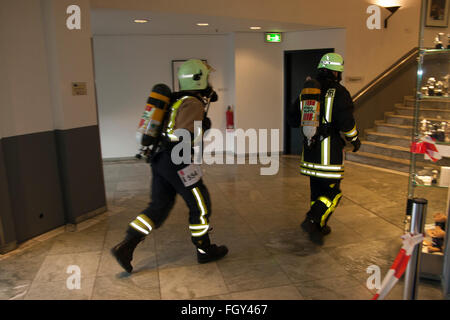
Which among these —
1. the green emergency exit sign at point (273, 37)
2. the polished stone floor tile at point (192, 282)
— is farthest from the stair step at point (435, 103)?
the green emergency exit sign at point (273, 37)

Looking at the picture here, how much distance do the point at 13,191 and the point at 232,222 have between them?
239cm

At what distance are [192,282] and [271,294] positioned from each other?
2.21ft

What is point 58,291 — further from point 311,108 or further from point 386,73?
point 386,73

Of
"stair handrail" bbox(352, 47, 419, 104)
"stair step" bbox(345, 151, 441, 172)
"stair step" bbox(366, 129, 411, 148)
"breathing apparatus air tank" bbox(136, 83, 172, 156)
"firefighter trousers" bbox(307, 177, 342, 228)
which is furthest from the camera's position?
"stair handrail" bbox(352, 47, 419, 104)

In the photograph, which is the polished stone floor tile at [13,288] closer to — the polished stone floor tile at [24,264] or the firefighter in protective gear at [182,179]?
the polished stone floor tile at [24,264]

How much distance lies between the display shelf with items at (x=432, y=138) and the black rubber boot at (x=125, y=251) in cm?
A: 247

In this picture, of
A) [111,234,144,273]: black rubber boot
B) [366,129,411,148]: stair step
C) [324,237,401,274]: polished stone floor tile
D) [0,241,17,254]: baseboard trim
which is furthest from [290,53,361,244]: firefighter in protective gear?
[366,129,411,148]: stair step

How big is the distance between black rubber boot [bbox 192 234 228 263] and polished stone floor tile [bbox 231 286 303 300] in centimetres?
58

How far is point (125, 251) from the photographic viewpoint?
10.8 feet

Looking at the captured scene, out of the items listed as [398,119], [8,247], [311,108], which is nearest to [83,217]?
[8,247]

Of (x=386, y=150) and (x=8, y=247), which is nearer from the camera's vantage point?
(x=8, y=247)

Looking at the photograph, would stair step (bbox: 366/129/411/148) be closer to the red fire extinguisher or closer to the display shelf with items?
the red fire extinguisher

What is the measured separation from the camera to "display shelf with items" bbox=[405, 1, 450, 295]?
10.3 ft

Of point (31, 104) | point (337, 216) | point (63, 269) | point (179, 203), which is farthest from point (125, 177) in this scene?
point (337, 216)
